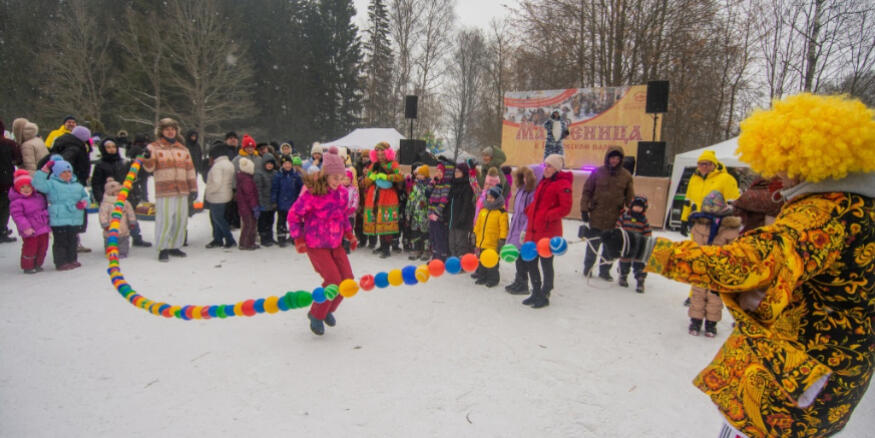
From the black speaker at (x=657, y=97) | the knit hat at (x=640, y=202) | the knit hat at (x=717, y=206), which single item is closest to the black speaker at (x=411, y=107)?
the black speaker at (x=657, y=97)

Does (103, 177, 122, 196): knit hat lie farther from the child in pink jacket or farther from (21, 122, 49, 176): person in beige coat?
the child in pink jacket

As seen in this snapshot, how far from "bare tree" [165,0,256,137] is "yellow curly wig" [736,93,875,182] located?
3030cm

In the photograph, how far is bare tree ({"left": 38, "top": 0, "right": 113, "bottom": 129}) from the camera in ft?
79.8

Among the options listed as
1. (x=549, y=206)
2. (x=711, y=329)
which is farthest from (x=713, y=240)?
(x=549, y=206)

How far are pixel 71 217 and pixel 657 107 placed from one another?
480 inches

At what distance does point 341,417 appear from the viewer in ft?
9.98

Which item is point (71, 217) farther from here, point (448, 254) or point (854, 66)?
point (854, 66)

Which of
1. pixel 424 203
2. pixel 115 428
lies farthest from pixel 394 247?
pixel 115 428

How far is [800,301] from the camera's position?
5.31 ft

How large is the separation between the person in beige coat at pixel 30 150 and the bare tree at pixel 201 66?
69.0ft

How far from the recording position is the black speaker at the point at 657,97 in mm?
10635

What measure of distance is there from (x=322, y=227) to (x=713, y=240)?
4.23m

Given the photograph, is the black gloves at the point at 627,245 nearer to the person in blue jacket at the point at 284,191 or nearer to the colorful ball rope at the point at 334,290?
the colorful ball rope at the point at 334,290

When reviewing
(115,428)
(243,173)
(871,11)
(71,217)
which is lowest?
(115,428)
